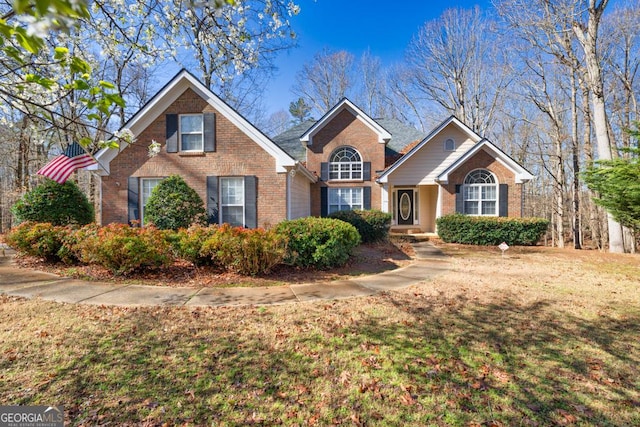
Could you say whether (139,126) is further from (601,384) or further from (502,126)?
(502,126)

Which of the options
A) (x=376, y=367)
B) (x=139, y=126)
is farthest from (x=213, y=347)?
(x=139, y=126)

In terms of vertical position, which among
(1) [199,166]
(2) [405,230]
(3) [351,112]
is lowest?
(2) [405,230]

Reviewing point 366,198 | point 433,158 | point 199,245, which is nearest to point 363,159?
point 366,198

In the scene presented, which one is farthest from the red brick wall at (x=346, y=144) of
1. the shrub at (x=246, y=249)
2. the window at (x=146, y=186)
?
the shrub at (x=246, y=249)

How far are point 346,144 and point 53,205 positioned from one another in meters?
12.7

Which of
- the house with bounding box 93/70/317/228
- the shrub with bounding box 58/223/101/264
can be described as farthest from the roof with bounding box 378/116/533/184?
the shrub with bounding box 58/223/101/264

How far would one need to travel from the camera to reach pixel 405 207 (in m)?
17.4

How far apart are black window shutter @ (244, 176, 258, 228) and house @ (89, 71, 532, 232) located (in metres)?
0.04

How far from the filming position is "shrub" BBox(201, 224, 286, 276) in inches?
255

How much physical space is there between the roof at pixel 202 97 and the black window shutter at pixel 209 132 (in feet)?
1.43
